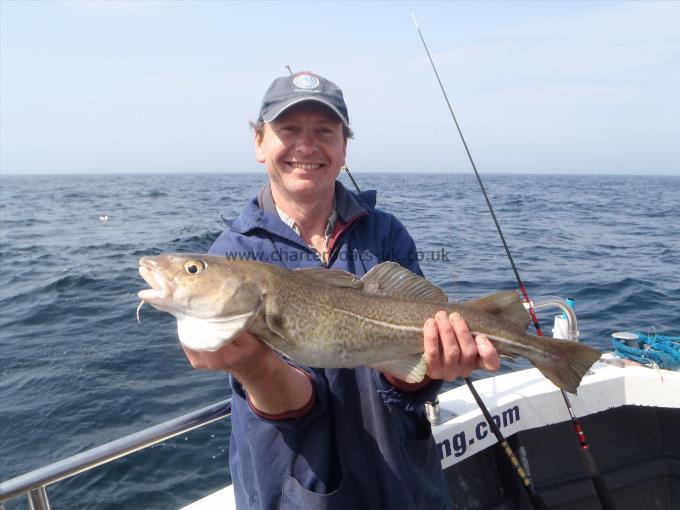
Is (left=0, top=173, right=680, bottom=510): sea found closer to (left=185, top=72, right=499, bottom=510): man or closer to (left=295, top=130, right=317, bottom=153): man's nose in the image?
(left=185, top=72, right=499, bottom=510): man

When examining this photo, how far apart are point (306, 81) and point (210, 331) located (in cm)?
175

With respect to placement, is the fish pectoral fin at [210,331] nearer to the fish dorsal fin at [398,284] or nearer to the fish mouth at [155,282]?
the fish mouth at [155,282]

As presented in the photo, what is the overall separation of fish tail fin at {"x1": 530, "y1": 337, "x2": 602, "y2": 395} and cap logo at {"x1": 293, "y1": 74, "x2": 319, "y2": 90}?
86.6 inches

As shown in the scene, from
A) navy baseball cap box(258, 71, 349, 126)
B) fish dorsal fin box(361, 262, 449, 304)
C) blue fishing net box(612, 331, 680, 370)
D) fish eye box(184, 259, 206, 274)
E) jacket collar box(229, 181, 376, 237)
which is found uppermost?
navy baseball cap box(258, 71, 349, 126)

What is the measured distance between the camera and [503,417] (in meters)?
4.68

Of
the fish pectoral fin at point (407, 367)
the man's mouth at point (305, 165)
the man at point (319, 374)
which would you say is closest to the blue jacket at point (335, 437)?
the man at point (319, 374)

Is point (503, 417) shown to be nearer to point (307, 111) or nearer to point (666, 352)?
point (666, 352)

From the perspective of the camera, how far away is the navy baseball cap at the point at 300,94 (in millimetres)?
3131

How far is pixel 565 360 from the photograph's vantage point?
10.3ft

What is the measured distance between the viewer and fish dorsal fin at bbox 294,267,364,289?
9.38 ft

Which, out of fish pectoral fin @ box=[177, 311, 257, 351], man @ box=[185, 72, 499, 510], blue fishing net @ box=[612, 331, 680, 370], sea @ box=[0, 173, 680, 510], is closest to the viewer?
fish pectoral fin @ box=[177, 311, 257, 351]

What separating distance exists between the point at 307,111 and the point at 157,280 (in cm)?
143

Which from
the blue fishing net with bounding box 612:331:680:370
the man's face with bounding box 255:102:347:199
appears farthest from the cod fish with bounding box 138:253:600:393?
the blue fishing net with bounding box 612:331:680:370

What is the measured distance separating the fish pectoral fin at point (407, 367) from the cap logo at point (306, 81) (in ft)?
5.90
